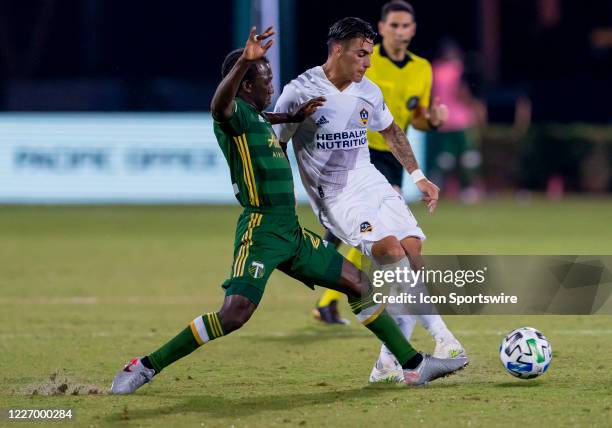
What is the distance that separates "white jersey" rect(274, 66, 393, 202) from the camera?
745 cm

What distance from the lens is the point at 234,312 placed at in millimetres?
6629

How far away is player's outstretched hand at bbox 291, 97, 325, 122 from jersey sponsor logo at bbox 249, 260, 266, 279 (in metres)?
1.00

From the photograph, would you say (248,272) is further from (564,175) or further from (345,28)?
(564,175)

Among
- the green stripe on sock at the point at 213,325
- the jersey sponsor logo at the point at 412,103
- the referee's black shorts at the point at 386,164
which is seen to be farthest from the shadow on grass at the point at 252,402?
the jersey sponsor logo at the point at 412,103

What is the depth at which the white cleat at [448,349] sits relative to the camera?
7.42 meters

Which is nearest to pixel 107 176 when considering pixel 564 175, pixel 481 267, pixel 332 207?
pixel 564 175

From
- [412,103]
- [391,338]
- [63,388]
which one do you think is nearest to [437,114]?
Answer: [412,103]

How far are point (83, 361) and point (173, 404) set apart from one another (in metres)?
1.58

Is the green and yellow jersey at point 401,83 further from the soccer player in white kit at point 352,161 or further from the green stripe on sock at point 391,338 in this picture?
the green stripe on sock at point 391,338

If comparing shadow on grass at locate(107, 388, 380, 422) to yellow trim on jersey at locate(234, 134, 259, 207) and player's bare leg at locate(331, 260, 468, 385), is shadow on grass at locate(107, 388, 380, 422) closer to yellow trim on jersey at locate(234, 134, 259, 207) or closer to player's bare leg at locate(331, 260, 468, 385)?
player's bare leg at locate(331, 260, 468, 385)

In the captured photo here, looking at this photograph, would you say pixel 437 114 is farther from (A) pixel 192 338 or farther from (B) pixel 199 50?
(B) pixel 199 50

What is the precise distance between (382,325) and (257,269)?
2.61ft

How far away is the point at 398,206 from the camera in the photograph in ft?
24.8

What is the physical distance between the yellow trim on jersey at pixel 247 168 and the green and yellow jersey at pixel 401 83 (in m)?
2.47
